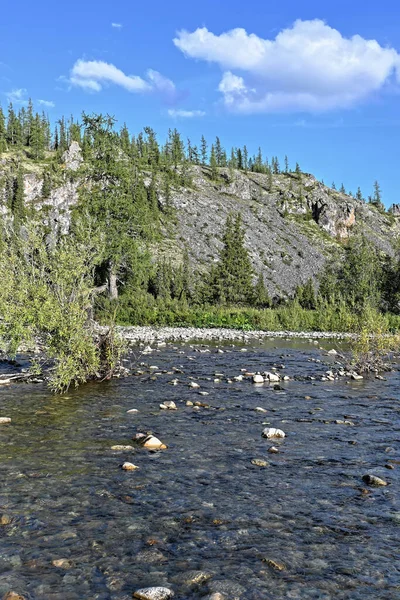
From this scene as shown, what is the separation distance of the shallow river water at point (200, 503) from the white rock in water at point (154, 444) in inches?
9.8

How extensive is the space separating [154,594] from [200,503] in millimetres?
2417

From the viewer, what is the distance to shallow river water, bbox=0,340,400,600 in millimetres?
5055

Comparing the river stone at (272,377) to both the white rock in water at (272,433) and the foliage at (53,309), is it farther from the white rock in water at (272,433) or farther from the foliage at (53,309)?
the white rock in water at (272,433)

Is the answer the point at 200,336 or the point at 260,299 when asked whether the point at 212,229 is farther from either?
the point at 200,336

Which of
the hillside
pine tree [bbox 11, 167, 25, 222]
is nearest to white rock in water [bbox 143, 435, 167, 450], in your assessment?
the hillside

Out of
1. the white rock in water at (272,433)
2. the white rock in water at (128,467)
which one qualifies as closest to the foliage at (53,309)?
the white rock in water at (128,467)

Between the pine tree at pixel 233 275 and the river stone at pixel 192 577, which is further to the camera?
the pine tree at pixel 233 275

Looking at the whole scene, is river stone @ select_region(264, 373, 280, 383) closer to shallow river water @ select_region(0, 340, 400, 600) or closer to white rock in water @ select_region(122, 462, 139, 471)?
shallow river water @ select_region(0, 340, 400, 600)

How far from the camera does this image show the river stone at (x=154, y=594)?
4617mm

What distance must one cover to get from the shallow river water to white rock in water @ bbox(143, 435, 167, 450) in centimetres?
25

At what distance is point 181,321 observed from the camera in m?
49.8

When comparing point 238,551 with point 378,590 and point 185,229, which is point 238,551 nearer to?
point 378,590

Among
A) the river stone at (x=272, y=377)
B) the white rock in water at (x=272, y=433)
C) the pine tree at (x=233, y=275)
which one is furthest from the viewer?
the pine tree at (x=233, y=275)

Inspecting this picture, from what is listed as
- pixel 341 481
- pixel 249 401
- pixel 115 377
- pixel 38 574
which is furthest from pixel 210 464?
pixel 115 377
